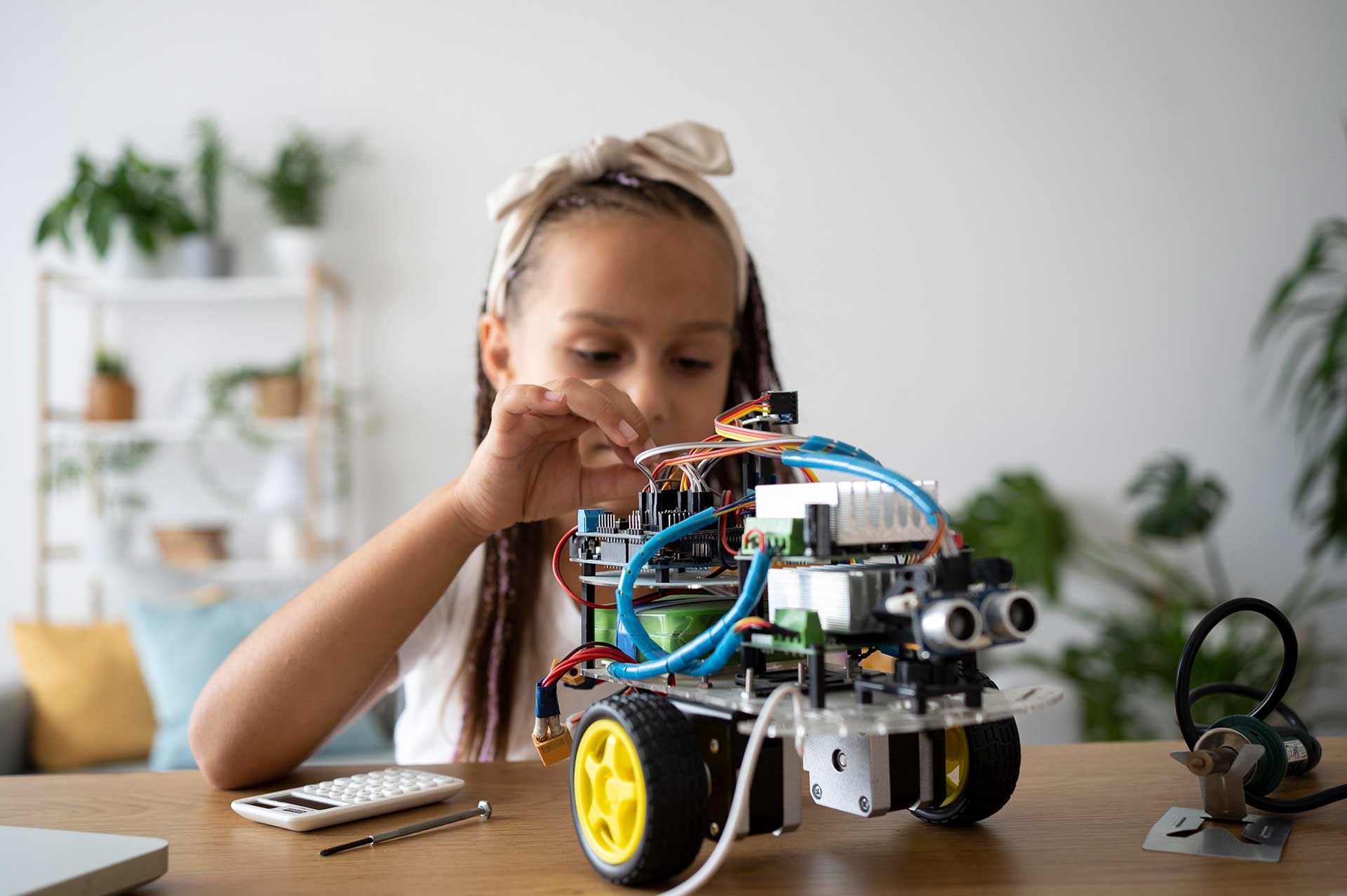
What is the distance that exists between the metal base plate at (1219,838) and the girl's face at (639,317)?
622 millimetres

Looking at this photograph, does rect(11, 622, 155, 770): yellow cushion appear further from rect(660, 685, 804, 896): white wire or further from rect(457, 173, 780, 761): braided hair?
rect(660, 685, 804, 896): white wire

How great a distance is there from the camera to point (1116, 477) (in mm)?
3020

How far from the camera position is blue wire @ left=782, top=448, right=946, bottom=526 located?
19.5 inches

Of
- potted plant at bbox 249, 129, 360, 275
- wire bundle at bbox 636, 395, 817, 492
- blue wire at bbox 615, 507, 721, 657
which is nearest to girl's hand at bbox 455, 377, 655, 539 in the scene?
wire bundle at bbox 636, 395, 817, 492

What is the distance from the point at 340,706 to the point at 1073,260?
274 cm

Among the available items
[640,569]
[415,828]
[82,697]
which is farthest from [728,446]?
[82,697]

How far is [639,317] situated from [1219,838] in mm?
739

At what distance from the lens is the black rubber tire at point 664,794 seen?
0.48 meters

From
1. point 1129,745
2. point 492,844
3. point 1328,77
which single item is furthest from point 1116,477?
point 492,844

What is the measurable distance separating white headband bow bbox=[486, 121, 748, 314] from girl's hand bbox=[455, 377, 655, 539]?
1.43ft

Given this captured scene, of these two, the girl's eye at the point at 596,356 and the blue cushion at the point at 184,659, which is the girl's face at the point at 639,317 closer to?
the girl's eye at the point at 596,356

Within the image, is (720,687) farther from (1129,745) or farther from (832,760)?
(1129,745)

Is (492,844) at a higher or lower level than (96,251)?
lower

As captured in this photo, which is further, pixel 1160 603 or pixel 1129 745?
pixel 1160 603
